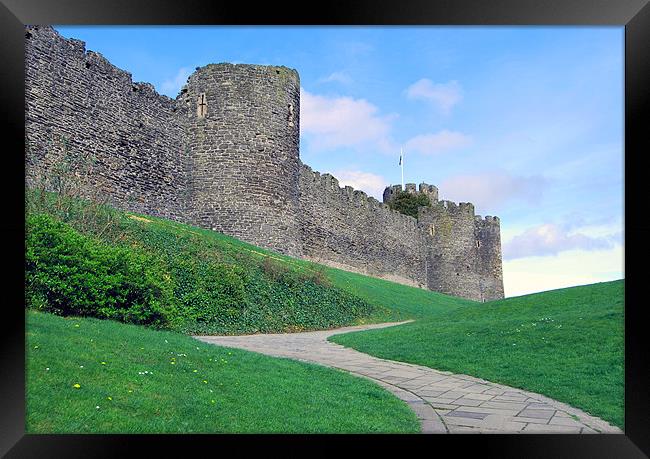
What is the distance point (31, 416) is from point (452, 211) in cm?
3222

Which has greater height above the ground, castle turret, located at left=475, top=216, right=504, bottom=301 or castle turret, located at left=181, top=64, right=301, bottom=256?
castle turret, located at left=181, top=64, right=301, bottom=256

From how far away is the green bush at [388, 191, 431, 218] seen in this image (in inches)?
1529

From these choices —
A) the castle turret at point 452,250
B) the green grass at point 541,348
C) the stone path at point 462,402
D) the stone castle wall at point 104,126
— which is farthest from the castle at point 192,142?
the castle turret at point 452,250

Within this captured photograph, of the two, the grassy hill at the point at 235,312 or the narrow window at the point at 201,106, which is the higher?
the narrow window at the point at 201,106

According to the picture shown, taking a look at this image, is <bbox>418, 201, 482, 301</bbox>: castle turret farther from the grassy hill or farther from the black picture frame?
the black picture frame

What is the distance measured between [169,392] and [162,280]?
13.5 ft

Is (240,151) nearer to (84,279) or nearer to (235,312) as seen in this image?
(235,312)

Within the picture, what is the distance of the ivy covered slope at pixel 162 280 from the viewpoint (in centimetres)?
716

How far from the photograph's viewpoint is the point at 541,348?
8148 mm

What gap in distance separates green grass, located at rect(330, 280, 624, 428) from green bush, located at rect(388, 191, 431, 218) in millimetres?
25917

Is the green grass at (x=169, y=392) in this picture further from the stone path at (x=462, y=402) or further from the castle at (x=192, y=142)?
the castle at (x=192, y=142)

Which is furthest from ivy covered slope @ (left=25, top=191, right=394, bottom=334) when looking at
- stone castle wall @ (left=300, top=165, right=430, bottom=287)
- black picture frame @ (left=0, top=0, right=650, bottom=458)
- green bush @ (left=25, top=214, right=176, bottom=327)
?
stone castle wall @ (left=300, top=165, right=430, bottom=287)

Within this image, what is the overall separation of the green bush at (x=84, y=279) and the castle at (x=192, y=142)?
5073mm
